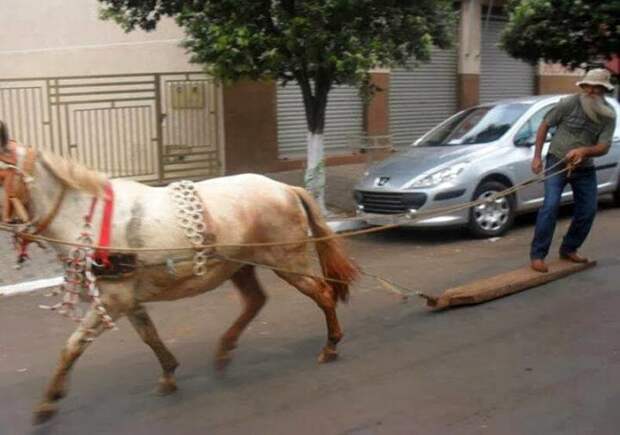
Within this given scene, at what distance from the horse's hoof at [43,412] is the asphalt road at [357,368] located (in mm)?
50

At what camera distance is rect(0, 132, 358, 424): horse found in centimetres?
423

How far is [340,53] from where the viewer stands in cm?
969

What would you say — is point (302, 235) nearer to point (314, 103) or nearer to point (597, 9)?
point (314, 103)

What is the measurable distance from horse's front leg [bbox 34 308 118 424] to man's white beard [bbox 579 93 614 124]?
15.1ft

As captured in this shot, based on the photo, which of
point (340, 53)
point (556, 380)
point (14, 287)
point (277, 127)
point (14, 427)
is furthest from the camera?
point (277, 127)

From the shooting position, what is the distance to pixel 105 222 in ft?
14.2

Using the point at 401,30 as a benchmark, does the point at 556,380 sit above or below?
below

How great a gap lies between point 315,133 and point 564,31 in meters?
4.49

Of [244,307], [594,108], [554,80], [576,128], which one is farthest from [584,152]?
[554,80]

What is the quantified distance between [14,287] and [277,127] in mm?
7651

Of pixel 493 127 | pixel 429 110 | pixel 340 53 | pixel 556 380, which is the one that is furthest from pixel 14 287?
pixel 429 110

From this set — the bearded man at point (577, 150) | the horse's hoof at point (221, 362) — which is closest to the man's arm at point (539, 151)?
the bearded man at point (577, 150)

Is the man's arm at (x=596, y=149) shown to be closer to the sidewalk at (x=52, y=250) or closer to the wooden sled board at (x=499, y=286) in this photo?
the wooden sled board at (x=499, y=286)

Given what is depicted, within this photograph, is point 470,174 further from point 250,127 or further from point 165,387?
point 250,127
